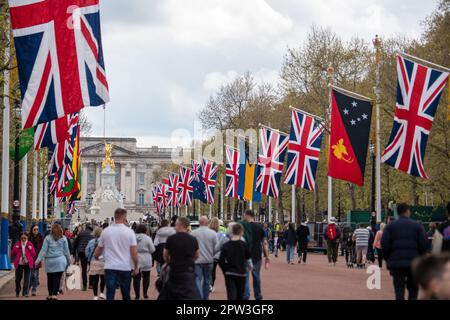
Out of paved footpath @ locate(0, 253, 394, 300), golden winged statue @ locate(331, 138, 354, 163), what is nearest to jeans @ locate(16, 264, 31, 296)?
paved footpath @ locate(0, 253, 394, 300)

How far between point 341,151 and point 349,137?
1.81 ft

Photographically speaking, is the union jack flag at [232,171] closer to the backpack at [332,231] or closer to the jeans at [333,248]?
the jeans at [333,248]

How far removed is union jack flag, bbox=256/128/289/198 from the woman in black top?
28111 millimetres

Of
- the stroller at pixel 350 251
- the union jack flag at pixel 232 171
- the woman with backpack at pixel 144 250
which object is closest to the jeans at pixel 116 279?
the woman with backpack at pixel 144 250

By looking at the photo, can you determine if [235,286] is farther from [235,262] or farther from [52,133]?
[52,133]

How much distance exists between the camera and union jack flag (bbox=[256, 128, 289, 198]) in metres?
44.1

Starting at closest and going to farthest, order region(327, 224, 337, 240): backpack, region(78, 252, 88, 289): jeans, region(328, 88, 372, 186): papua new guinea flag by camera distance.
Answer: region(78, 252, 88, 289): jeans
region(328, 88, 372, 186): papua new guinea flag
region(327, 224, 337, 240): backpack

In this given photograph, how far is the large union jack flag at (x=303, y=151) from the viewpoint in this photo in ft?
126

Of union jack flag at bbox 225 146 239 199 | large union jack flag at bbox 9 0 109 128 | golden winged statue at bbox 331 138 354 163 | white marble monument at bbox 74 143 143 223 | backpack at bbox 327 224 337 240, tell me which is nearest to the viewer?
large union jack flag at bbox 9 0 109 128

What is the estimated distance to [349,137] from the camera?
1265 inches

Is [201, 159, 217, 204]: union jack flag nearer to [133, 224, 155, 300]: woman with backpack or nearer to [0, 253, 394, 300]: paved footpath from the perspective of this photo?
[0, 253, 394, 300]: paved footpath

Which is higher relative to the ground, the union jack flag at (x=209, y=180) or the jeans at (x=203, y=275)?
the union jack flag at (x=209, y=180)

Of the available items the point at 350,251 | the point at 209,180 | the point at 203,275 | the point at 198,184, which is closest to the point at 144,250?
the point at 203,275

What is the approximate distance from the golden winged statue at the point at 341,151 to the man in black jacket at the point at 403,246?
17155mm
